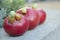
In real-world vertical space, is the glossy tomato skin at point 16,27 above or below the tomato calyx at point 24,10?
below

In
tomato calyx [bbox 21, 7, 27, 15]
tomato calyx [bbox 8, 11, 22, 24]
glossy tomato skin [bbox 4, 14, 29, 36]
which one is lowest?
glossy tomato skin [bbox 4, 14, 29, 36]

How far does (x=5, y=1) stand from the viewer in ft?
2.75

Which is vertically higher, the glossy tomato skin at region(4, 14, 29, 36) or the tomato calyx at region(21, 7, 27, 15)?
the tomato calyx at region(21, 7, 27, 15)

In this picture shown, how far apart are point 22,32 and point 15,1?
26 centimetres

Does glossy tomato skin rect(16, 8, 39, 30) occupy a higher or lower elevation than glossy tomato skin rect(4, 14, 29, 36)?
higher

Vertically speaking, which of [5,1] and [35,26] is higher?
[5,1]

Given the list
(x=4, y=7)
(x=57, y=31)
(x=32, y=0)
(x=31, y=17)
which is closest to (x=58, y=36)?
(x=57, y=31)

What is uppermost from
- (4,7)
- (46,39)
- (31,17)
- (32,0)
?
(32,0)

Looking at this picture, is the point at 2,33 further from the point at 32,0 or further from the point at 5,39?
the point at 32,0

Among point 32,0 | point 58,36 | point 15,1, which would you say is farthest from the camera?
point 32,0

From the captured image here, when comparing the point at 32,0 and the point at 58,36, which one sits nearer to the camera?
the point at 58,36

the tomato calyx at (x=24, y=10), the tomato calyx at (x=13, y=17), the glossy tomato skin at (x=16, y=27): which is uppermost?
the tomato calyx at (x=24, y=10)

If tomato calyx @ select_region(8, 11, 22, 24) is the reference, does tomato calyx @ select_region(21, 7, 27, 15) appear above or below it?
above

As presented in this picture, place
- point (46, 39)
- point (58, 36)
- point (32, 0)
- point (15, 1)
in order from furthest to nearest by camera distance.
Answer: point (32, 0) → point (15, 1) → point (58, 36) → point (46, 39)
